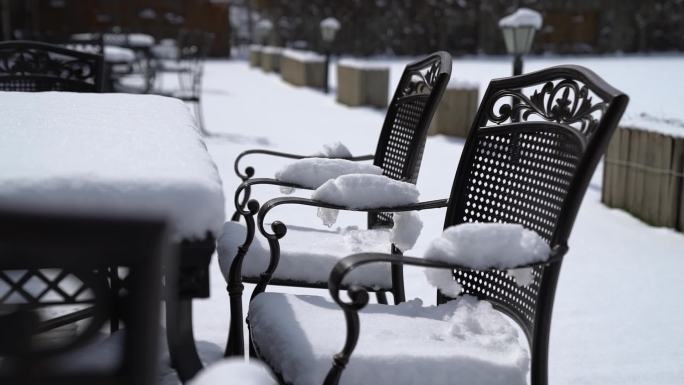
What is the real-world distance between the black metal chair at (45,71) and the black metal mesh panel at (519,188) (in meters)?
2.10

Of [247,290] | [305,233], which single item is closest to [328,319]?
[305,233]

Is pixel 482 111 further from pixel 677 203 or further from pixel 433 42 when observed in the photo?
pixel 433 42

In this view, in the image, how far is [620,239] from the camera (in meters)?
4.88

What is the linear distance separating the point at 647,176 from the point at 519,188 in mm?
3622

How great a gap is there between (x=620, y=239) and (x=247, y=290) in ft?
8.40

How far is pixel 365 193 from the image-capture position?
207 cm

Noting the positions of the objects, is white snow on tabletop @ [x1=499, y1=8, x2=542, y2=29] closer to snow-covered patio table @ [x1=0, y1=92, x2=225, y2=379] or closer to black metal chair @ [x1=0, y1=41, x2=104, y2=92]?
black metal chair @ [x1=0, y1=41, x2=104, y2=92]

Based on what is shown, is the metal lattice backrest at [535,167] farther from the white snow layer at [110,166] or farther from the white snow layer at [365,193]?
the white snow layer at [110,166]

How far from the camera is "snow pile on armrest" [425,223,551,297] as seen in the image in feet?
5.07

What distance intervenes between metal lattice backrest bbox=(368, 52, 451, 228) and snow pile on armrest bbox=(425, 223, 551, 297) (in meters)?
0.94

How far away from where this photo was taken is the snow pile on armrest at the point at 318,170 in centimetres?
248

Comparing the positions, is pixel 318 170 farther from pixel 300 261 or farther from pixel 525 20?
pixel 525 20

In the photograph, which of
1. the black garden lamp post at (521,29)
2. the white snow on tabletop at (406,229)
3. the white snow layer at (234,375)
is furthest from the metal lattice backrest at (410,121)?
the black garden lamp post at (521,29)

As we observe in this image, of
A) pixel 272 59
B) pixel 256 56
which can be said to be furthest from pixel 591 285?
pixel 256 56
